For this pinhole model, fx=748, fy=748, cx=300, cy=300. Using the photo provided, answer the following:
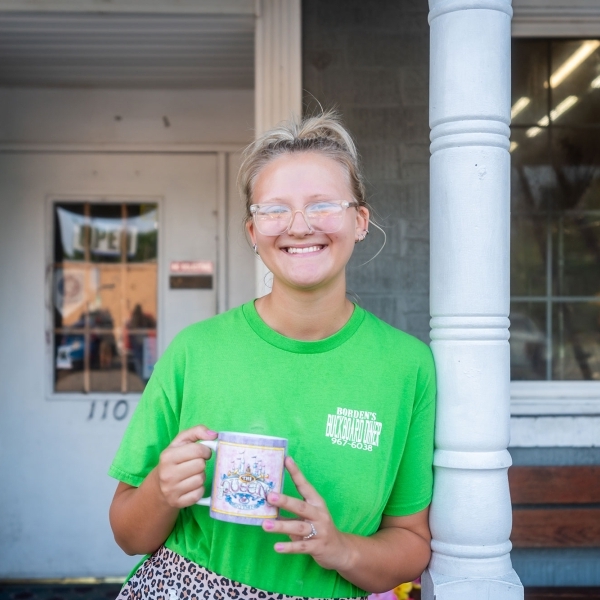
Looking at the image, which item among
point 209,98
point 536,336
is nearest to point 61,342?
point 209,98

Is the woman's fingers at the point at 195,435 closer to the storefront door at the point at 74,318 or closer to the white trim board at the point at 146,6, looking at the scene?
the white trim board at the point at 146,6

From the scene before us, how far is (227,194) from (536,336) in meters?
1.81

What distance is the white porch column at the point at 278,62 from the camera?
305 centimetres

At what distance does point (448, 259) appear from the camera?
1631 mm

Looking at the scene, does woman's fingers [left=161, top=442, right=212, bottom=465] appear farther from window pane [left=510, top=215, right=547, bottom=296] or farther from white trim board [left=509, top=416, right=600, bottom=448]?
window pane [left=510, top=215, right=547, bottom=296]

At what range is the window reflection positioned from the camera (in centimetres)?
415

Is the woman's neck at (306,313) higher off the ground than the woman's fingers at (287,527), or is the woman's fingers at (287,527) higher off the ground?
the woman's neck at (306,313)

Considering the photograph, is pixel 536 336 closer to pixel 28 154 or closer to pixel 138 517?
pixel 138 517

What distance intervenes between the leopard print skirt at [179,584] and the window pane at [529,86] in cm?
242

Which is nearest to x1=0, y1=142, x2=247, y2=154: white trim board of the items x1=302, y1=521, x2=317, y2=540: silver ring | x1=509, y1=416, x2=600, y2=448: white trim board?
x1=509, y1=416, x2=600, y2=448: white trim board

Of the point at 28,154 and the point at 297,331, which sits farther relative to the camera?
the point at 28,154

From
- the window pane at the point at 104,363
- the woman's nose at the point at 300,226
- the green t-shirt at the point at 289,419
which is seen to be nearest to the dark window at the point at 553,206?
the green t-shirt at the point at 289,419

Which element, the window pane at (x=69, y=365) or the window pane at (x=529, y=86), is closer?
the window pane at (x=529, y=86)

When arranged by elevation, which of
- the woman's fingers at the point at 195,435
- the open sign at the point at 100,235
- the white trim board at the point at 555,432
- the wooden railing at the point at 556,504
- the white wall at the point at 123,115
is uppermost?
the white wall at the point at 123,115
